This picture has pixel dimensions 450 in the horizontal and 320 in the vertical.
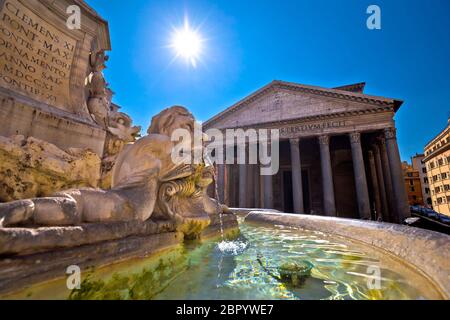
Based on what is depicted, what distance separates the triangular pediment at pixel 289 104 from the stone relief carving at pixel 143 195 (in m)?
16.1

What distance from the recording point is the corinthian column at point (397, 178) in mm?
13742

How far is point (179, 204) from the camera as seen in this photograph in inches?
105

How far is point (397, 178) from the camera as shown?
14180mm

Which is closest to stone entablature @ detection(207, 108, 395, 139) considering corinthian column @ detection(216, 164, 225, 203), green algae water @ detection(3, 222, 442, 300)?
corinthian column @ detection(216, 164, 225, 203)

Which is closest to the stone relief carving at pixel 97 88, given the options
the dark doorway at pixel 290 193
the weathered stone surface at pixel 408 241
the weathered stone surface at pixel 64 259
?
the weathered stone surface at pixel 64 259

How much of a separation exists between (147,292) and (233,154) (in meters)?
19.4

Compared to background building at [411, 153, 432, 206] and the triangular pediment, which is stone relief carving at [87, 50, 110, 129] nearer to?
the triangular pediment

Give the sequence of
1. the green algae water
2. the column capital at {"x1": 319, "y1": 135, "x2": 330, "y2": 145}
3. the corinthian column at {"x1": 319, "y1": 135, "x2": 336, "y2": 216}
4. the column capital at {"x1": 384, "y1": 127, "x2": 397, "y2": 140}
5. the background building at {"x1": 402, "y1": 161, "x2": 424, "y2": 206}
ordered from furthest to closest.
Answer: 1. the background building at {"x1": 402, "y1": 161, "x2": 424, "y2": 206}
2. the column capital at {"x1": 319, "y1": 135, "x2": 330, "y2": 145}
3. the corinthian column at {"x1": 319, "y1": 135, "x2": 336, "y2": 216}
4. the column capital at {"x1": 384, "y1": 127, "x2": 397, "y2": 140}
5. the green algae water

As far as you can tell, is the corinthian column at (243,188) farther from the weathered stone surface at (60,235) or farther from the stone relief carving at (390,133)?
the weathered stone surface at (60,235)

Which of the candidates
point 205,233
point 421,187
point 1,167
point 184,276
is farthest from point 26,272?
point 421,187

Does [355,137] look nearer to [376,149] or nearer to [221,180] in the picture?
[376,149]

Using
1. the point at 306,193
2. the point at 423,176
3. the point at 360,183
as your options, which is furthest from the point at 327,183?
the point at 423,176

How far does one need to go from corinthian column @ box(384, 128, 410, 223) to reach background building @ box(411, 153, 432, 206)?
42573 millimetres

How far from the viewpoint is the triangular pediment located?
51.7 ft
